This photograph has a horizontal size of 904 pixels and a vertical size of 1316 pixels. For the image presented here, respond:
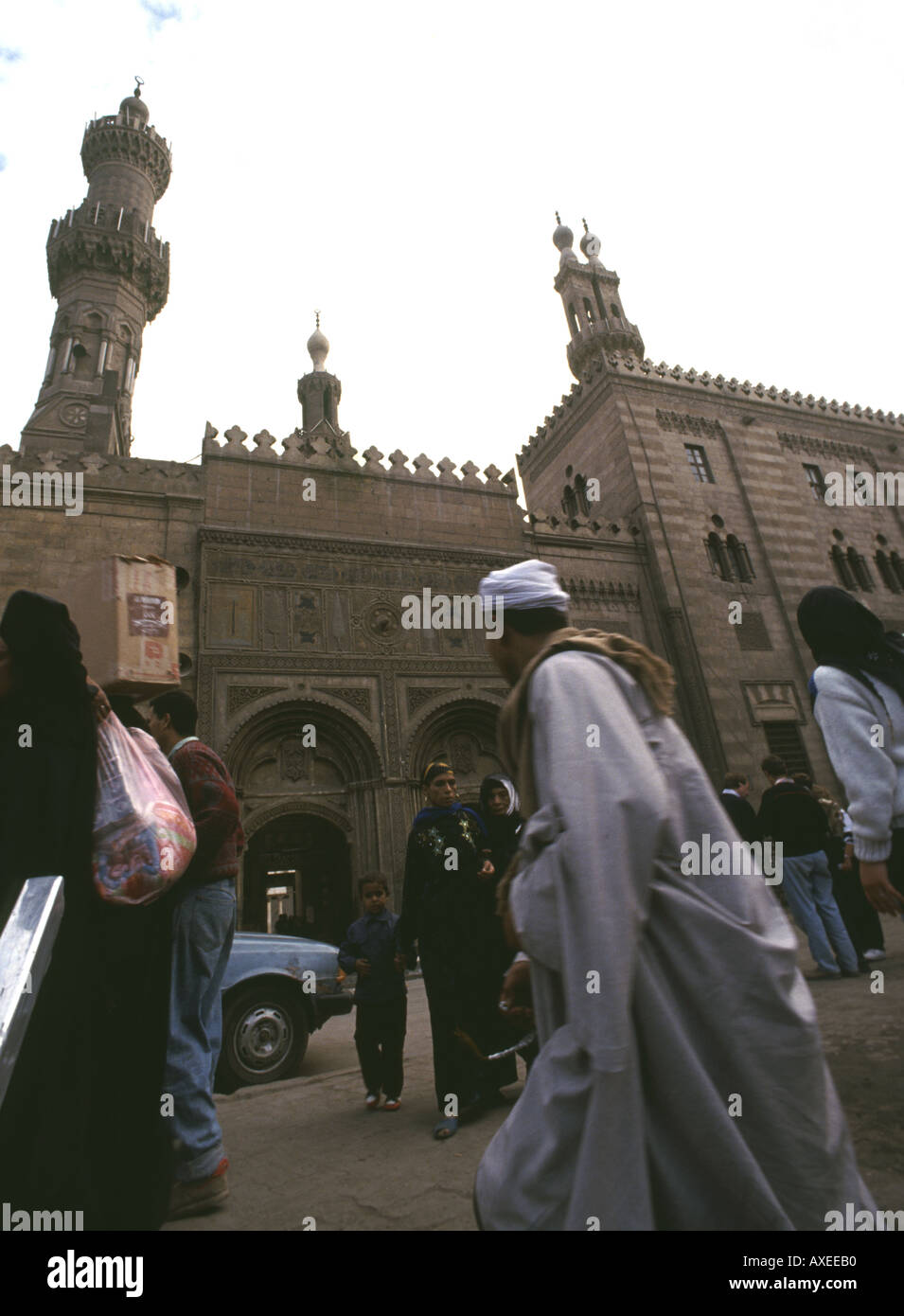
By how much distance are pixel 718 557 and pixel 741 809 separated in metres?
13.2

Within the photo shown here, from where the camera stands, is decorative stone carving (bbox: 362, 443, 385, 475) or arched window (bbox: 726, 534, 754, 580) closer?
decorative stone carving (bbox: 362, 443, 385, 475)

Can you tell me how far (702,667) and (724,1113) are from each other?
52.1 feet

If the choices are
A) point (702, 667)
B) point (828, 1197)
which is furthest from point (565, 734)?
point (702, 667)

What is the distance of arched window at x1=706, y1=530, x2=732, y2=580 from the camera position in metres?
17.9

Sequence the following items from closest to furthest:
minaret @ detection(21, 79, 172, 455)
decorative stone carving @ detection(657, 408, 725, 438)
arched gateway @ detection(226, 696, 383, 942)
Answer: arched gateway @ detection(226, 696, 383, 942), decorative stone carving @ detection(657, 408, 725, 438), minaret @ detection(21, 79, 172, 455)

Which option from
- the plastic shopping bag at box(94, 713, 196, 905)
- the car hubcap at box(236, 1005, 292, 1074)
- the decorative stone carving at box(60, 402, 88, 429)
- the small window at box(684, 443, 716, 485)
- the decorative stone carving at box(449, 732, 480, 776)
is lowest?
the car hubcap at box(236, 1005, 292, 1074)

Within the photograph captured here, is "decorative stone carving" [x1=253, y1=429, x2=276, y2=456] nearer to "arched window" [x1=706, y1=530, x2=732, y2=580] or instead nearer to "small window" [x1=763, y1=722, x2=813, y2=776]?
"arched window" [x1=706, y1=530, x2=732, y2=580]

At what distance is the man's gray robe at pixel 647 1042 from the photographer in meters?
1.16

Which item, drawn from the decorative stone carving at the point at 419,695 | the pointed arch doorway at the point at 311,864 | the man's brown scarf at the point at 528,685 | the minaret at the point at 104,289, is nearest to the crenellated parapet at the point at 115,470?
the decorative stone carving at the point at 419,695

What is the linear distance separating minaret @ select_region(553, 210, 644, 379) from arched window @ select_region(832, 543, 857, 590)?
31.9 ft

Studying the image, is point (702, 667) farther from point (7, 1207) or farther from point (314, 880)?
point (7, 1207)

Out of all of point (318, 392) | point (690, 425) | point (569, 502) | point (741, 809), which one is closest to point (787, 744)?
point (569, 502)

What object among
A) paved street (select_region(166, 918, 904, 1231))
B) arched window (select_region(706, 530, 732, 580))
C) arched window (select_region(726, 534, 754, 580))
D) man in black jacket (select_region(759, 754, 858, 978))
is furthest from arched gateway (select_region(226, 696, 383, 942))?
arched window (select_region(726, 534, 754, 580))

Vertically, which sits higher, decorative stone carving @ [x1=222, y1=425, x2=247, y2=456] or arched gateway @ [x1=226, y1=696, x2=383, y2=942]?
decorative stone carving @ [x1=222, y1=425, x2=247, y2=456]
